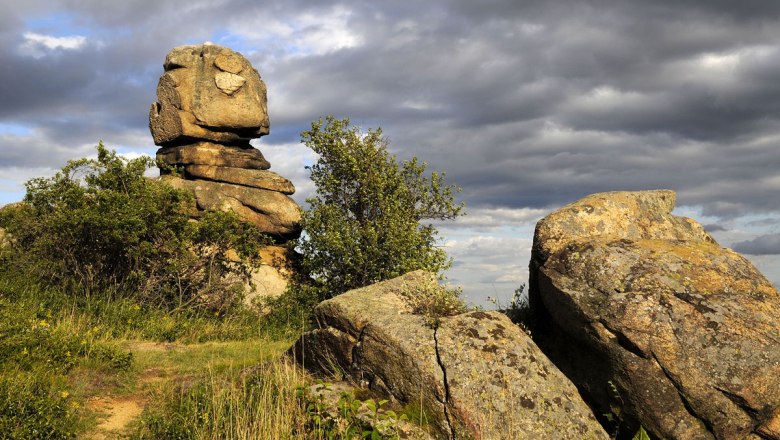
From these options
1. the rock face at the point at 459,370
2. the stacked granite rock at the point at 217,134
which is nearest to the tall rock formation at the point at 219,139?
the stacked granite rock at the point at 217,134

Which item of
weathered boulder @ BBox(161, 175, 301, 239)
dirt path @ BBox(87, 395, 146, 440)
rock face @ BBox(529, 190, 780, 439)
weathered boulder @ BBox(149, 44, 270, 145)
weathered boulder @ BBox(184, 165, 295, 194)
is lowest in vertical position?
dirt path @ BBox(87, 395, 146, 440)

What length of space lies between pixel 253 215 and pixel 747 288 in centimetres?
2057

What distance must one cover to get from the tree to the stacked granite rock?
7.15ft

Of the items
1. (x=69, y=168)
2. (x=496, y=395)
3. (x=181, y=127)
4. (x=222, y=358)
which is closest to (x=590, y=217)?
(x=496, y=395)

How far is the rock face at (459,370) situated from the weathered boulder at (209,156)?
18893 mm

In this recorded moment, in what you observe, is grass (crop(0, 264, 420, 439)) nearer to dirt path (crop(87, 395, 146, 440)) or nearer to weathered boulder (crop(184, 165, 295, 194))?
dirt path (crop(87, 395, 146, 440))

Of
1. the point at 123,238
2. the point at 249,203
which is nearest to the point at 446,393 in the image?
the point at 123,238

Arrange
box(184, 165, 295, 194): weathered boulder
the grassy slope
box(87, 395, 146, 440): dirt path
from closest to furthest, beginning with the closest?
the grassy slope
box(87, 395, 146, 440): dirt path
box(184, 165, 295, 194): weathered boulder

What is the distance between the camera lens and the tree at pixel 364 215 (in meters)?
24.9

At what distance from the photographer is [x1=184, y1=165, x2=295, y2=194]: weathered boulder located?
92.0 feet

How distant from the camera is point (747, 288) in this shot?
420 inches

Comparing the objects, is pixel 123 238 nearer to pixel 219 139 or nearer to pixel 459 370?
pixel 219 139

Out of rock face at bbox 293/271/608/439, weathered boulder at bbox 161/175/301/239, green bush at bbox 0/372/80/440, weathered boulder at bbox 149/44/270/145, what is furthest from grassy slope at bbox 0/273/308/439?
weathered boulder at bbox 149/44/270/145

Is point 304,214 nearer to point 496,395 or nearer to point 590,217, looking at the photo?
point 590,217
